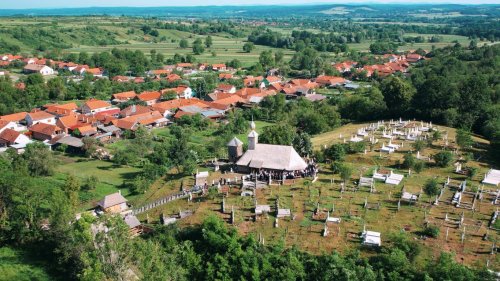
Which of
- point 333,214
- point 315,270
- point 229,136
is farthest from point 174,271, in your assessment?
point 229,136

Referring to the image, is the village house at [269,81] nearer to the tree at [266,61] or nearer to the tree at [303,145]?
the tree at [266,61]

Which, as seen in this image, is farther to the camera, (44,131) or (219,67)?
(219,67)

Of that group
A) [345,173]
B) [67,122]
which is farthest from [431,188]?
[67,122]

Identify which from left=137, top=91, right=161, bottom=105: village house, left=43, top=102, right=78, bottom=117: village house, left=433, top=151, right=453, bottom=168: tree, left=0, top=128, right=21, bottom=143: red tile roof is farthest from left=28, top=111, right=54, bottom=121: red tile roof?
left=433, top=151, right=453, bottom=168: tree

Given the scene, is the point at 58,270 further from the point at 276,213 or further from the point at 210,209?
the point at 276,213

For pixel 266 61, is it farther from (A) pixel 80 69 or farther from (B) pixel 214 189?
(B) pixel 214 189

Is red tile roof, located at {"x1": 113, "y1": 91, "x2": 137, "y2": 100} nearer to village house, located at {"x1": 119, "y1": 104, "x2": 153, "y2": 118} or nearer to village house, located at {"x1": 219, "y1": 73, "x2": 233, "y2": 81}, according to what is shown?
village house, located at {"x1": 119, "y1": 104, "x2": 153, "y2": 118}

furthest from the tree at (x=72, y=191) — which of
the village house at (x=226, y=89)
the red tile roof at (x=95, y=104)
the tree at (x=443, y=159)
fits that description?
the village house at (x=226, y=89)
